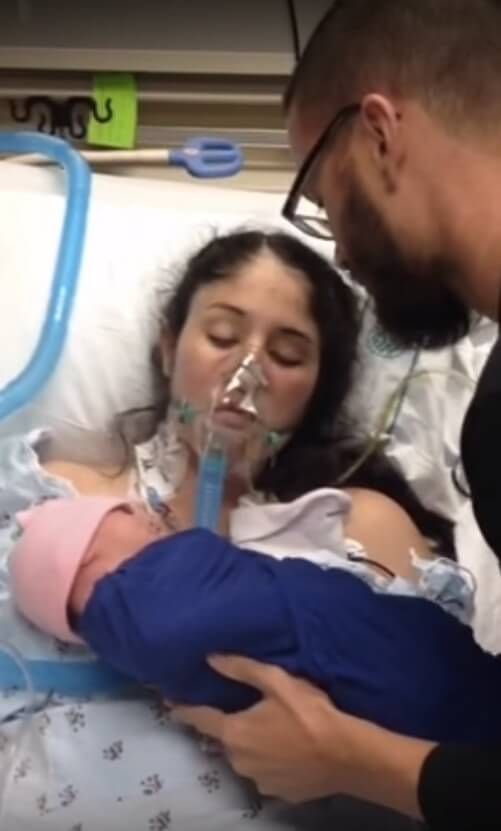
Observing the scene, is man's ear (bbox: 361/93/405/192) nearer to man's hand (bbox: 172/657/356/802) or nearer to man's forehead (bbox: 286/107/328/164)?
man's forehead (bbox: 286/107/328/164)

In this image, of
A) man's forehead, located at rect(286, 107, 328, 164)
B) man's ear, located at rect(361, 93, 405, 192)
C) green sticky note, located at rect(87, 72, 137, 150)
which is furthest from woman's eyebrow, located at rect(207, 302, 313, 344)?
green sticky note, located at rect(87, 72, 137, 150)

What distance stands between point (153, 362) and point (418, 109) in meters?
0.75

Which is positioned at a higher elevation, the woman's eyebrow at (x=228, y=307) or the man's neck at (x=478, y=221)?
the man's neck at (x=478, y=221)

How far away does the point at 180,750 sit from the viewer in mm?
1490

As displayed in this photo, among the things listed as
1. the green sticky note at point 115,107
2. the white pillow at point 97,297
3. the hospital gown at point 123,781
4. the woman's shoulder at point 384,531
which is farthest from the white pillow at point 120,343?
the hospital gown at point 123,781

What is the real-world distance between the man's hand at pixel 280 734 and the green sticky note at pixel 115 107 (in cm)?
127

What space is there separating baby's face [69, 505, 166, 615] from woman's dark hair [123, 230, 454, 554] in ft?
1.06

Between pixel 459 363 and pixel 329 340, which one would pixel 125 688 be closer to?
pixel 329 340

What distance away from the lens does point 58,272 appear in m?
1.94

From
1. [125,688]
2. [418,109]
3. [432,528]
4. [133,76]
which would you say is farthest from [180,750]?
[133,76]

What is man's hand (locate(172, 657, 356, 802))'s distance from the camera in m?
1.33

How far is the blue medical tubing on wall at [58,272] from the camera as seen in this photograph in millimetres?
1866

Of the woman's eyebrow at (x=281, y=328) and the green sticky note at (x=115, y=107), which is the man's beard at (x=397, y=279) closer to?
the woman's eyebrow at (x=281, y=328)

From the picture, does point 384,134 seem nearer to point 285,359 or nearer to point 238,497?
point 285,359
